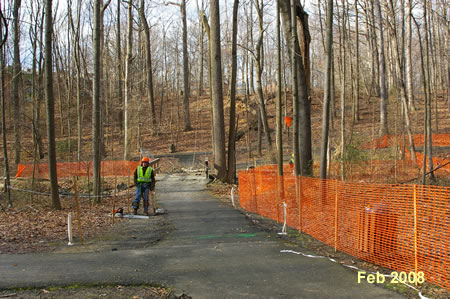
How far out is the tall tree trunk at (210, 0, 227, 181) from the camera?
2059 cm

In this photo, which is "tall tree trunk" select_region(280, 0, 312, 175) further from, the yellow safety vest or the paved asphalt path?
the paved asphalt path

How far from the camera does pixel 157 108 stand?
57781mm


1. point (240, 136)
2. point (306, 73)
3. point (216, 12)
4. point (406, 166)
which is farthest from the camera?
point (240, 136)

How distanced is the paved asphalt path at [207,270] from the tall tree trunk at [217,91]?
1186cm

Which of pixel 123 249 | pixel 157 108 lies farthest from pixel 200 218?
pixel 157 108

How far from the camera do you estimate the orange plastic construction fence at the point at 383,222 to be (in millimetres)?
5879

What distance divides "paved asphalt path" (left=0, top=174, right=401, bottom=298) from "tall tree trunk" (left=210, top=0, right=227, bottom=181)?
11.9 metres

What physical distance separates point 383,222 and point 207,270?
310 cm

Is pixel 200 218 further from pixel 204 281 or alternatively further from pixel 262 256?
pixel 204 281

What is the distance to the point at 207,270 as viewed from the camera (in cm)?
657

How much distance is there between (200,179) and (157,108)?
117 feet

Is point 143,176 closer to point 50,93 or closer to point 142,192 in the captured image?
point 142,192

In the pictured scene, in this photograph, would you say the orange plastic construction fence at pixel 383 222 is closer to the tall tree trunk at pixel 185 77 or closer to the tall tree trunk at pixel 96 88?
the tall tree trunk at pixel 96 88

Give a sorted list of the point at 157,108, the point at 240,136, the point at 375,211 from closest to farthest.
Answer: the point at 375,211, the point at 240,136, the point at 157,108
